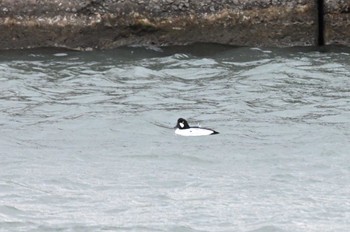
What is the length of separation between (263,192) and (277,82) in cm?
480

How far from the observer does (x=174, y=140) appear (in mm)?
12227

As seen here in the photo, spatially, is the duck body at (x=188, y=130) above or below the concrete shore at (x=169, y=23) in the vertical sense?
below

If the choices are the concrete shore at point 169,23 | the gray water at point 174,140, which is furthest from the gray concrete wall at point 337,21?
the gray water at point 174,140

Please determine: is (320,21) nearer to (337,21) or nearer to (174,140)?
(337,21)

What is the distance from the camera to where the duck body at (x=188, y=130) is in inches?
476

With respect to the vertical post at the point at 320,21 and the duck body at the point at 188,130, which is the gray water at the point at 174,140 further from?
the vertical post at the point at 320,21

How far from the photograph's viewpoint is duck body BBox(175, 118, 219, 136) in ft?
39.7

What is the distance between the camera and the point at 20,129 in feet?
41.3

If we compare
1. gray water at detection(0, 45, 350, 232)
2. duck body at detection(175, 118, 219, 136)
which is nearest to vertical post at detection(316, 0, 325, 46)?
gray water at detection(0, 45, 350, 232)

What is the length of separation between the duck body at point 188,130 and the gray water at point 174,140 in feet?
0.21

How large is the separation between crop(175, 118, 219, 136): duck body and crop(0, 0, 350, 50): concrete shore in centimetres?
395

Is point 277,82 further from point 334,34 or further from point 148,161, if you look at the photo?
point 148,161

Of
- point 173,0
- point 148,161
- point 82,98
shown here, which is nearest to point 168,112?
point 82,98

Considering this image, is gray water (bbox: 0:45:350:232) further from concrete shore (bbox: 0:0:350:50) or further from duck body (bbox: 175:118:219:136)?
concrete shore (bbox: 0:0:350:50)
